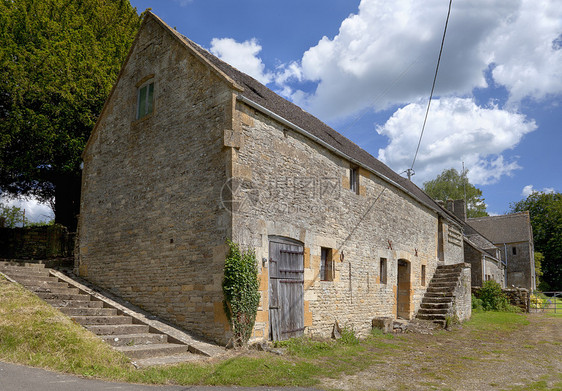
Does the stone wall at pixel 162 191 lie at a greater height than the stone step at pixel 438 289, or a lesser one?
greater

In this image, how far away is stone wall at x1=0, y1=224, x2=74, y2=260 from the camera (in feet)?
56.7

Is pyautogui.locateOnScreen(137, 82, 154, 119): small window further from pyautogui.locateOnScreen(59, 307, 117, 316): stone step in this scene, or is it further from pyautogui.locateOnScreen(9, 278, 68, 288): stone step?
pyautogui.locateOnScreen(59, 307, 117, 316): stone step

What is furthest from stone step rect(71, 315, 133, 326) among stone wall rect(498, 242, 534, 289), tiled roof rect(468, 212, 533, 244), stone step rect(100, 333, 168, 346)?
tiled roof rect(468, 212, 533, 244)

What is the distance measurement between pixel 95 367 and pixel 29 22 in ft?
52.6

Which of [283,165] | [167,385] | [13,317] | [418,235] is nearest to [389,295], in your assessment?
[418,235]

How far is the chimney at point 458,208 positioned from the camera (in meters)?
36.5

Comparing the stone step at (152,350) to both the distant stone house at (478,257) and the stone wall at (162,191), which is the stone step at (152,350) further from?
the distant stone house at (478,257)

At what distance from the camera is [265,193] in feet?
34.3

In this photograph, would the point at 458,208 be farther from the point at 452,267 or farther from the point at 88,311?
the point at 88,311

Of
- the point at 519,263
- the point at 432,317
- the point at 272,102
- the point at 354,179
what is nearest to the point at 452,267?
the point at 432,317

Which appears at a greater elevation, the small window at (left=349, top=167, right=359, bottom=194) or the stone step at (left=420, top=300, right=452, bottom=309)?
the small window at (left=349, top=167, right=359, bottom=194)

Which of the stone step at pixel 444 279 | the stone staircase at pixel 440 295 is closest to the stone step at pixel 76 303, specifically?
the stone staircase at pixel 440 295

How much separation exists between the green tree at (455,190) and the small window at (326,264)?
36.2 m

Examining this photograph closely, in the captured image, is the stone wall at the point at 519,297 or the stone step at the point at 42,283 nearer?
the stone step at the point at 42,283
